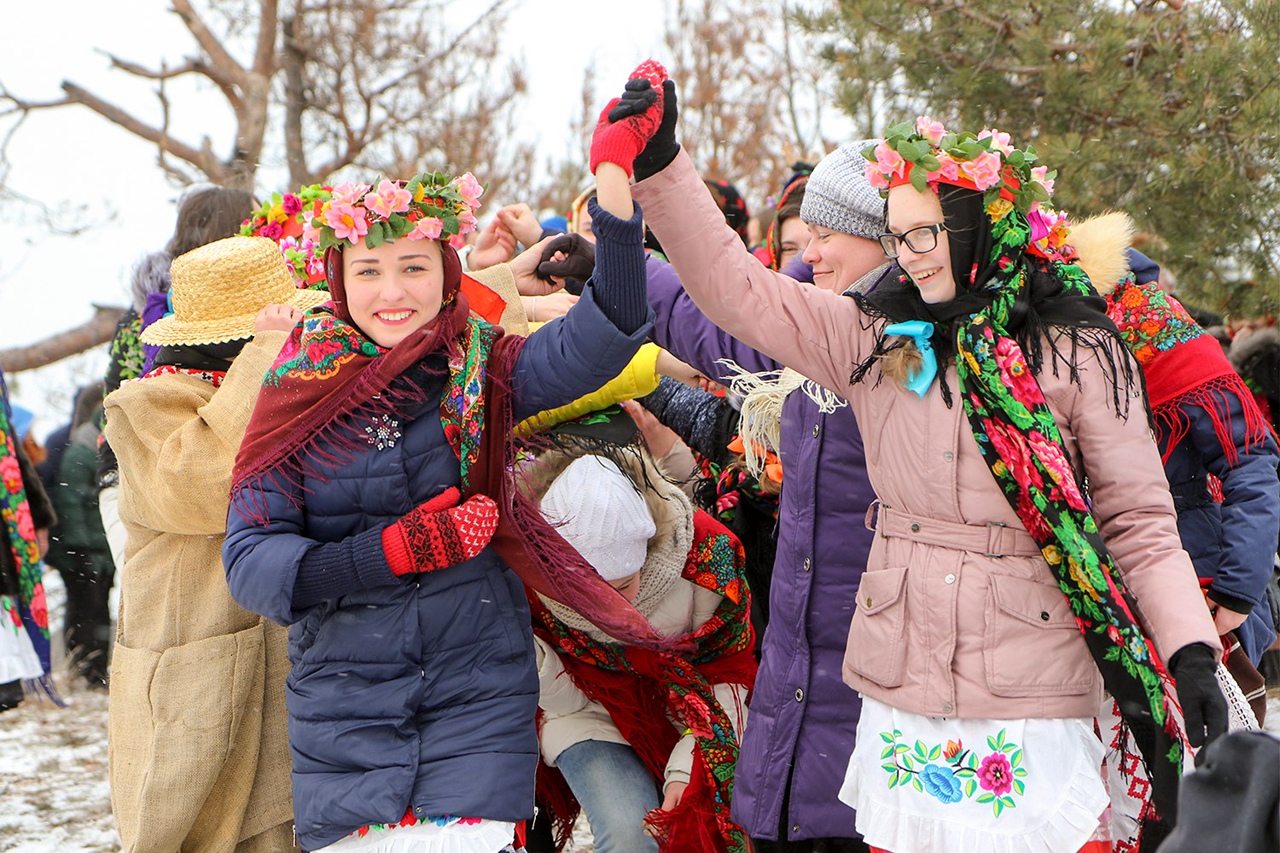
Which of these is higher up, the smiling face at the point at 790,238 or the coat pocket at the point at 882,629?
the smiling face at the point at 790,238

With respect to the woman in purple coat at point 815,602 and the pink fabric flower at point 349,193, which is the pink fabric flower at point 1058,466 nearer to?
the woman in purple coat at point 815,602

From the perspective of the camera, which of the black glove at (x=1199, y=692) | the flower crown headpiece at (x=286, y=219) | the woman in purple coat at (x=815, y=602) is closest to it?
the black glove at (x=1199, y=692)

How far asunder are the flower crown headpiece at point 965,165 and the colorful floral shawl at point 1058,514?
0.06 metres

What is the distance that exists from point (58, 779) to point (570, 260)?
12.9 feet

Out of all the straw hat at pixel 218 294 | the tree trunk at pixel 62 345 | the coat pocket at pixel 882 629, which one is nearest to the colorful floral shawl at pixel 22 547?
the straw hat at pixel 218 294

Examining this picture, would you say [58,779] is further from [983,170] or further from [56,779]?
[983,170]

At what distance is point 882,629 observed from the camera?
2338 mm

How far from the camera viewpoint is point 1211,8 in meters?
3.88

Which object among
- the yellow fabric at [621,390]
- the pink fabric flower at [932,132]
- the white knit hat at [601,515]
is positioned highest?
the pink fabric flower at [932,132]

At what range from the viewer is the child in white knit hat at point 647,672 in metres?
3.08

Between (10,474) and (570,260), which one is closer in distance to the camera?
(570,260)

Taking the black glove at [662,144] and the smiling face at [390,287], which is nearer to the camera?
the black glove at [662,144]

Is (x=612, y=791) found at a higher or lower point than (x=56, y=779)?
higher

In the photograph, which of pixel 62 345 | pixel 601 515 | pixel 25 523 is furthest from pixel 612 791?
pixel 62 345
